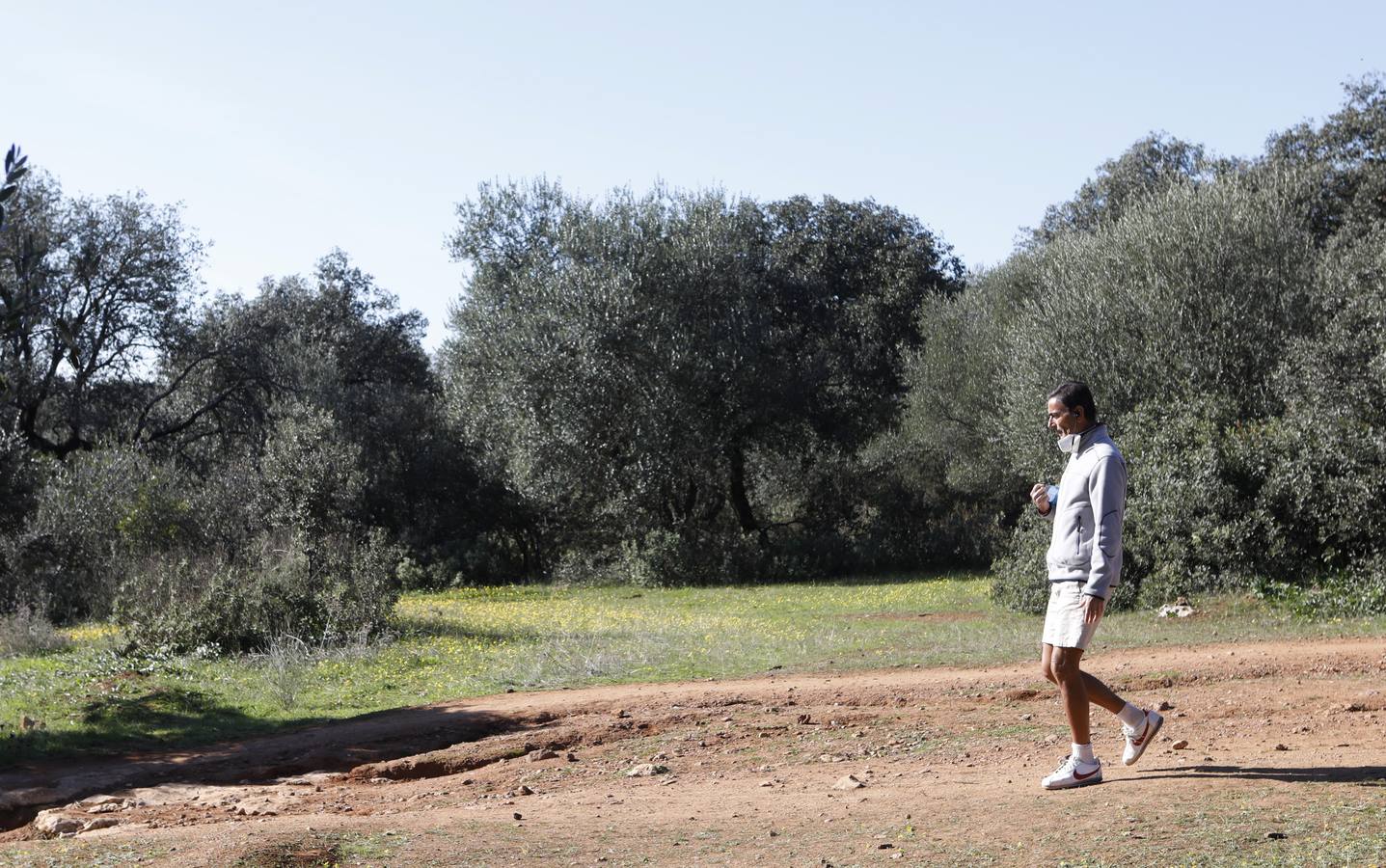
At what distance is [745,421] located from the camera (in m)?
32.3

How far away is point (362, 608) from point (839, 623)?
744 cm

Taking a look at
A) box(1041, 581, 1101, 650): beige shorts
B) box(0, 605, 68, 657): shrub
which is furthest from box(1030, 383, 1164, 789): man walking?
box(0, 605, 68, 657): shrub

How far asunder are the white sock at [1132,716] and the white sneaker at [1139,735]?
0.08 feet

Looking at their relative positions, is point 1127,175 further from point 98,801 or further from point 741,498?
point 98,801

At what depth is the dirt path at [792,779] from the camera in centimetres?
594

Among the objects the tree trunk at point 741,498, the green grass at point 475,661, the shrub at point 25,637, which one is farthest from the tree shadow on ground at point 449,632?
the tree trunk at point 741,498

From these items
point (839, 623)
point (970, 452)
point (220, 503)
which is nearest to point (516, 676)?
point (839, 623)

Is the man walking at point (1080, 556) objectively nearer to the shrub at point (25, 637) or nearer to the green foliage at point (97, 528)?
the shrub at point (25, 637)

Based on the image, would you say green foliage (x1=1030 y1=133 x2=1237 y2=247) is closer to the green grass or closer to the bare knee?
the green grass

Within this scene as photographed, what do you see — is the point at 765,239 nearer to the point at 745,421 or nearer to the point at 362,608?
the point at 745,421

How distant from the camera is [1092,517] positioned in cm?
664

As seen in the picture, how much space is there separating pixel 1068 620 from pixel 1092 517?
0.58m

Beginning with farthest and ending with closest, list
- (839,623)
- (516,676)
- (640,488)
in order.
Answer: (640,488)
(839,623)
(516,676)

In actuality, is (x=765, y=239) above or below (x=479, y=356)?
above
